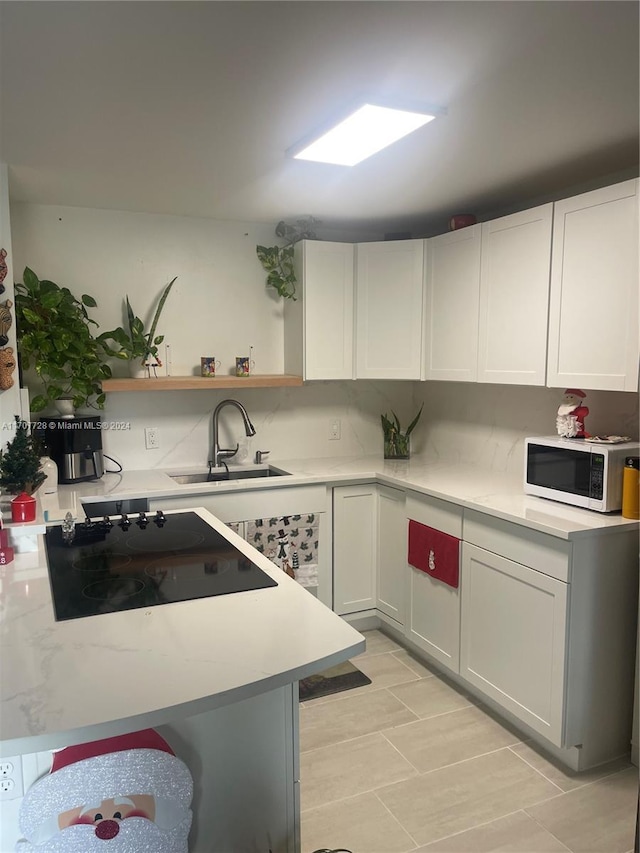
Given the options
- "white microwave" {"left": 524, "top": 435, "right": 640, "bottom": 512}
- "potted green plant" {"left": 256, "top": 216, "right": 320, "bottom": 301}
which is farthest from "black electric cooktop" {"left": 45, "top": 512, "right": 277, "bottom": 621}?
"potted green plant" {"left": 256, "top": 216, "right": 320, "bottom": 301}

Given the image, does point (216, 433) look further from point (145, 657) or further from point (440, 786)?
point (145, 657)

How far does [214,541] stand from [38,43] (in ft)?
4.79

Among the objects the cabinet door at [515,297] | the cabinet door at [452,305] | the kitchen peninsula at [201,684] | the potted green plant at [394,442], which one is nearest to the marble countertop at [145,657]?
the kitchen peninsula at [201,684]

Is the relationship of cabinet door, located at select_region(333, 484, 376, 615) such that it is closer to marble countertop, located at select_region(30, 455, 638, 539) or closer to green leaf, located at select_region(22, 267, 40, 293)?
marble countertop, located at select_region(30, 455, 638, 539)

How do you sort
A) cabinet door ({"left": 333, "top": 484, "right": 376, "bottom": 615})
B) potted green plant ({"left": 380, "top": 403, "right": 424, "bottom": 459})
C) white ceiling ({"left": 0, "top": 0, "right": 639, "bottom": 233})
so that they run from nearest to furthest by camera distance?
white ceiling ({"left": 0, "top": 0, "right": 639, "bottom": 233}) < cabinet door ({"left": 333, "top": 484, "right": 376, "bottom": 615}) < potted green plant ({"left": 380, "top": 403, "right": 424, "bottom": 459})

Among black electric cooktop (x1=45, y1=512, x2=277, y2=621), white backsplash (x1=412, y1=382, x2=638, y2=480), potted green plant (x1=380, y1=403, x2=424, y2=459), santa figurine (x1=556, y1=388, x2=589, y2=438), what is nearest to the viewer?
black electric cooktop (x1=45, y1=512, x2=277, y2=621)

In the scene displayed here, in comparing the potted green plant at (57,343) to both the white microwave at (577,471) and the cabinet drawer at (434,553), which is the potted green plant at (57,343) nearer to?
the cabinet drawer at (434,553)

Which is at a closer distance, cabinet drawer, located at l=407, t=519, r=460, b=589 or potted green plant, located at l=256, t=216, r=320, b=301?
cabinet drawer, located at l=407, t=519, r=460, b=589

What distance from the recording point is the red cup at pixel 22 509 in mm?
2004

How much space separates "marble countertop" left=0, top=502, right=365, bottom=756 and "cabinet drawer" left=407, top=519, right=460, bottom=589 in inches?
49.8

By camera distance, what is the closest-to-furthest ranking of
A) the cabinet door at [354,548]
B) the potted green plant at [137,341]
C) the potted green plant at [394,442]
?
the potted green plant at [137,341] → the cabinet door at [354,548] → the potted green plant at [394,442]

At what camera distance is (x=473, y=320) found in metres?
2.96

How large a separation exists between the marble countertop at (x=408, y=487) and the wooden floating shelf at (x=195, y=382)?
466mm

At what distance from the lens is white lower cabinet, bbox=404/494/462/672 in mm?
2730
